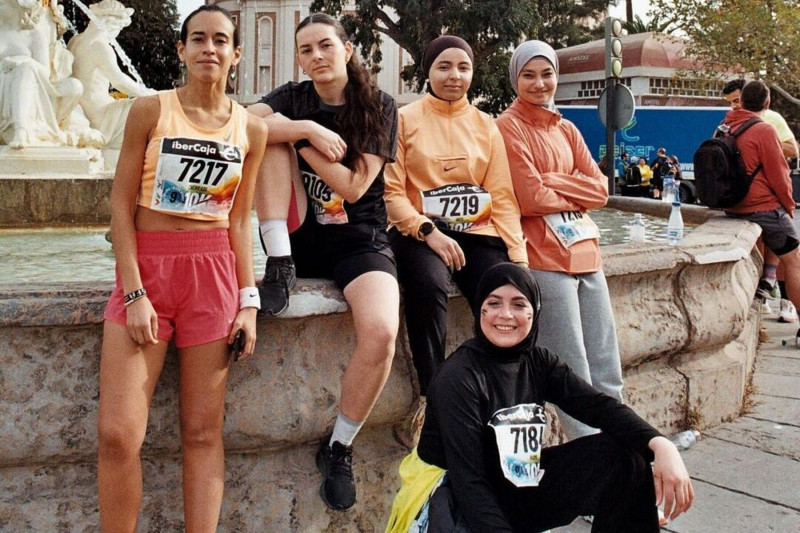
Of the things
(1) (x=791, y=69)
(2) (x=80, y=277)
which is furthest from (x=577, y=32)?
(2) (x=80, y=277)

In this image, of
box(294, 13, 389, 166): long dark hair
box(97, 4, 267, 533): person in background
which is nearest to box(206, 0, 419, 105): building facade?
box(294, 13, 389, 166): long dark hair

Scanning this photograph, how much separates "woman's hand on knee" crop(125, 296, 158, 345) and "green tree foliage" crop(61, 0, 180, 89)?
3680 centimetres

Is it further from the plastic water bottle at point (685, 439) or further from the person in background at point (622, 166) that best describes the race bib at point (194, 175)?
the person in background at point (622, 166)

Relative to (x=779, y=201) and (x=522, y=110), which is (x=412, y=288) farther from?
(x=779, y=201)

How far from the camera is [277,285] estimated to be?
9.11 ft

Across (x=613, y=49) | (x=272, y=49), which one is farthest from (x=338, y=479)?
(x=272, y=49)

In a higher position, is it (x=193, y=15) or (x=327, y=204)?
(x=193, y=15)

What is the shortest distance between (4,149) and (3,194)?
1425 mm

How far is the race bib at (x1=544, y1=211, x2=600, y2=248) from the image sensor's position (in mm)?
3367

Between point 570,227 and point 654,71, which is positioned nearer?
point 570,227

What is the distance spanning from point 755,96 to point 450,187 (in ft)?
11.4

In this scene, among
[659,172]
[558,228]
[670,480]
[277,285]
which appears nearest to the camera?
[670,480]

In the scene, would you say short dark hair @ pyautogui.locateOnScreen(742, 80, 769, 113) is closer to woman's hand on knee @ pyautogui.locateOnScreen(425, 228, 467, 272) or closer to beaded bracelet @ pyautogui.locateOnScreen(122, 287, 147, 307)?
woman's hand on knee @ pyautogui.locateOnScreen(425, 228, 467, 272)

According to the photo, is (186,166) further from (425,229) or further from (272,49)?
(272,49)
